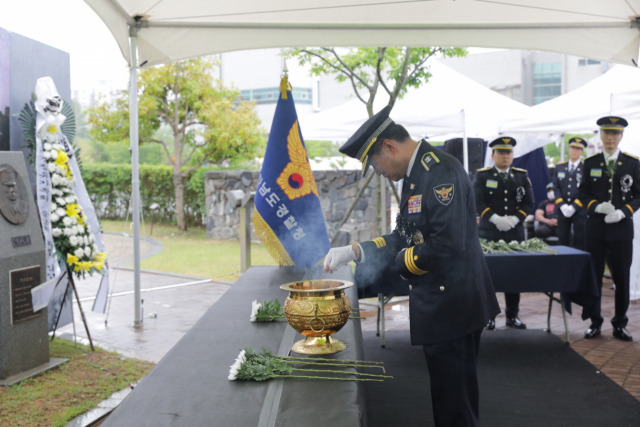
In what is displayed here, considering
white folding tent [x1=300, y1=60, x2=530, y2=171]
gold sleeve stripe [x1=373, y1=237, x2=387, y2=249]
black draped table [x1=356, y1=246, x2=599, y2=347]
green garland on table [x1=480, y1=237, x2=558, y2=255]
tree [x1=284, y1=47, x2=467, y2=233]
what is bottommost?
black draped table [x1=356, y1=246, x2=599, y2=347]

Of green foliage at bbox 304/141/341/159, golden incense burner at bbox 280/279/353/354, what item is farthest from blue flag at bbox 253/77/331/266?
green foliage at bbox 304/141/341/159

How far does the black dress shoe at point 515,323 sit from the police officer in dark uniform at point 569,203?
1.53m

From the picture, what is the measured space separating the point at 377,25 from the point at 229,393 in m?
3.85

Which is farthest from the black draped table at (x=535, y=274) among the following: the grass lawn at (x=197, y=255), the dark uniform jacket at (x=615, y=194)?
the grass lawn at (x=197, y=255)

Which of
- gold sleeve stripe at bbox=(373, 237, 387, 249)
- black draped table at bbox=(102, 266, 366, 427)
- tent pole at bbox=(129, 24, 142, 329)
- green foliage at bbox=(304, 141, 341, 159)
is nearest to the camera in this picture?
black draped table at bbox=(102, 266, 366, 427)

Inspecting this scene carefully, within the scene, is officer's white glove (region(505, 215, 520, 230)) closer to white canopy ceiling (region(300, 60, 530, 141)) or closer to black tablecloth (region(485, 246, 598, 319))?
black tablecloth (region(485, 246, 598, 319))

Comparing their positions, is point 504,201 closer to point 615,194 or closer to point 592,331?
point 615,194

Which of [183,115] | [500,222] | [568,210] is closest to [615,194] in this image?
[500,222]

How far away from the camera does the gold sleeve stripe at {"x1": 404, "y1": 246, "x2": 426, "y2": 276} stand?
7.79 feet

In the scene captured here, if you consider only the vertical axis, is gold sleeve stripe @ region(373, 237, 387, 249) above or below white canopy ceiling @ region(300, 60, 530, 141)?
below

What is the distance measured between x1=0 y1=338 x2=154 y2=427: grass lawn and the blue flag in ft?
4.80

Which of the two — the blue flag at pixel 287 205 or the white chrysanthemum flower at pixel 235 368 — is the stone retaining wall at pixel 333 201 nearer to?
the blue flag at pixel 287 205

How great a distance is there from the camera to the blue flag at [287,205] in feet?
14.6

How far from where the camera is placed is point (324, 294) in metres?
2.10
